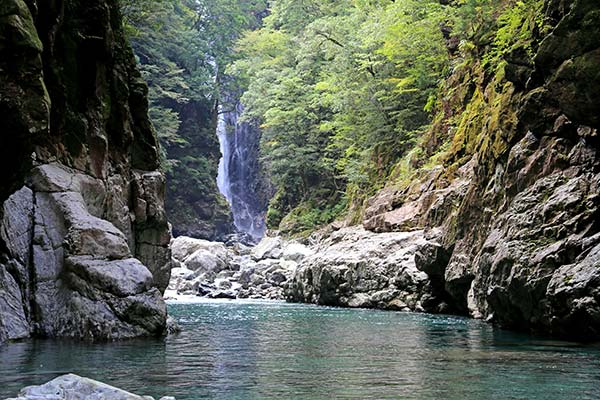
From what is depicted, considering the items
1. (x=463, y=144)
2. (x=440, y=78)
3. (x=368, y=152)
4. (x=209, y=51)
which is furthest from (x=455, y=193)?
(x=209, y=51)

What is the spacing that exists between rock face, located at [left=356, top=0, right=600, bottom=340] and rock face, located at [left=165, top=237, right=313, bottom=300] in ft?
35.1

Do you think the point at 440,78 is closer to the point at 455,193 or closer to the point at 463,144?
the point at 463,144

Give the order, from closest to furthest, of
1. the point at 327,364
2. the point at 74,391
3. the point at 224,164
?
the point at 74,391
the point at 327,364
the point at 224,164

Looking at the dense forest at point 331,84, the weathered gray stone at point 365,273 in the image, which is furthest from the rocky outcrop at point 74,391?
the weathered gray stone at point 365,273

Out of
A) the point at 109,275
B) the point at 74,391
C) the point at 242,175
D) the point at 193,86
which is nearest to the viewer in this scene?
the point at 74,391

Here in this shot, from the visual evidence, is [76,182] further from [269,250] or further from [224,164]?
[224,164]

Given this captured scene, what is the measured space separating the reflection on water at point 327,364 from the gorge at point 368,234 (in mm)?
49

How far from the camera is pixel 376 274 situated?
18.8 meters

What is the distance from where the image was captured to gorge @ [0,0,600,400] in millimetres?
7000

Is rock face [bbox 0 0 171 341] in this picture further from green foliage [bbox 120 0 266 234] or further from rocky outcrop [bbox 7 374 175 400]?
green foliage [bbox 120 0 266 234]

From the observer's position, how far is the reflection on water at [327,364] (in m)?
5.92

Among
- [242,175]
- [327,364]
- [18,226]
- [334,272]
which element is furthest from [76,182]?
[242,175]

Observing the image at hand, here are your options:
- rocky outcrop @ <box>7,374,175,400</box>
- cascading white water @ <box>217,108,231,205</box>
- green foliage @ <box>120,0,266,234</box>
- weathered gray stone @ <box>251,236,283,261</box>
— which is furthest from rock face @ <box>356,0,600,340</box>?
cascading white water @ <box>217,108,231,205</box>

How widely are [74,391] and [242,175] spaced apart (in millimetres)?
47924
